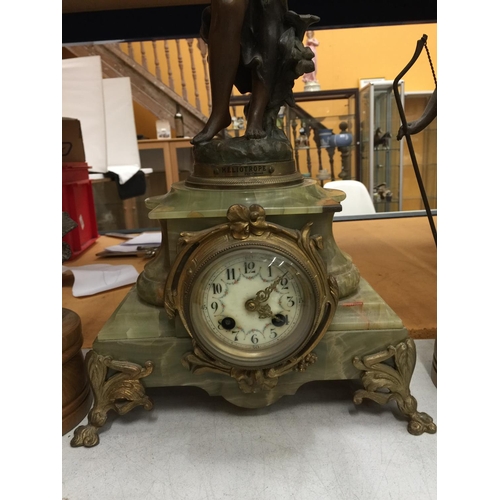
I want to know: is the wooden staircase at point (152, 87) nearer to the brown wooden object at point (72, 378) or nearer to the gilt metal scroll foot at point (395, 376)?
the brown wooden object at point (72, 378)

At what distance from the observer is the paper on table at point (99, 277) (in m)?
1.15

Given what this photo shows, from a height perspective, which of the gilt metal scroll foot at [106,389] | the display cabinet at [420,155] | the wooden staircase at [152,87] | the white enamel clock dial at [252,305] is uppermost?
the wooden staircase at [152,87]

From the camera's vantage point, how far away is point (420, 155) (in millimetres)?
2090

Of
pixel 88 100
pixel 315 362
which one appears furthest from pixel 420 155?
pixel 315 362

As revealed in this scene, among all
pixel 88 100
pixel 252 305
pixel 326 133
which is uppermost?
pixel 88 100

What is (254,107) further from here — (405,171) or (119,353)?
(405,171)

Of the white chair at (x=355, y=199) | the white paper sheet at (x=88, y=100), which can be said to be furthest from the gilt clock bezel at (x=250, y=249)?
the white paper sheet at (x=88, y=100)

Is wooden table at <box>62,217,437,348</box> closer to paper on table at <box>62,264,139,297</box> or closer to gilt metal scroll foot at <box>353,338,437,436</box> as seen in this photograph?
paper on table at <box>62,264,139,297</box>

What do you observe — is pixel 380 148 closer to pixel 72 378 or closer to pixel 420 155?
pixel 420 155

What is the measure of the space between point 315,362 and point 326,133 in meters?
1.55

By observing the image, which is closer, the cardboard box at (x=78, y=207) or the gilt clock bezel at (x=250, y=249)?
the gilt clock bezel at (x=250, y=249)

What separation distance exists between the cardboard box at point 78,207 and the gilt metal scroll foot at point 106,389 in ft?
2.67

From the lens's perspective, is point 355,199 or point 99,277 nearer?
point 99,277

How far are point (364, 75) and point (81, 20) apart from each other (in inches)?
61.5
